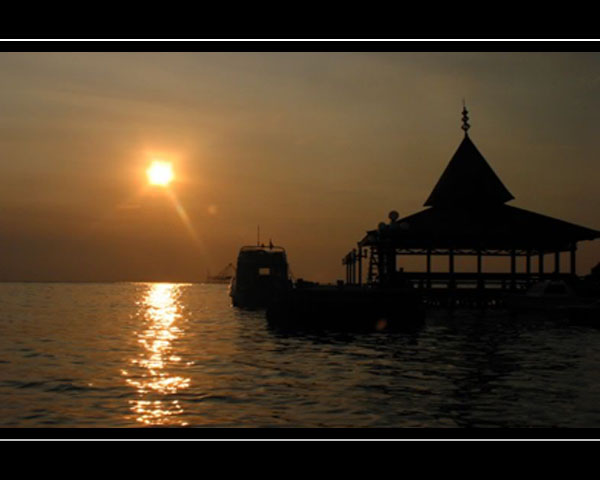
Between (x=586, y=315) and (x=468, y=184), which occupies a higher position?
(x=468, y=184)

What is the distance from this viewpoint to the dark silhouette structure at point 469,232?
4322 centimetres

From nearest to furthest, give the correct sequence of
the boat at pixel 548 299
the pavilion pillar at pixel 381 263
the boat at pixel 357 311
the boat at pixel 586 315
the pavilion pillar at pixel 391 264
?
the boat at pixel 586 315 < the boat at pixel 357 311 < the boat at pixel 548 299 < the pavilion pillar at pixel 391 264 < the pavilion pillar at pixel 381 263

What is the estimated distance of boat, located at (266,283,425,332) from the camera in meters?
34.9

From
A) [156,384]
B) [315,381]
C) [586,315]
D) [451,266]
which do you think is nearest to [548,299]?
[586,315]

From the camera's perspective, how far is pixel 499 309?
2046 inches

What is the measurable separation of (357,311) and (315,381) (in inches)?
664

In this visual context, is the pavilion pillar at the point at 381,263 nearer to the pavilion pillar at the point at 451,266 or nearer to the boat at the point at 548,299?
the pavilion pillar at the point at 451,266

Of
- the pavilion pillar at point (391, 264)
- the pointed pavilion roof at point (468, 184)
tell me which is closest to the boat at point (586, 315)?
the pavilion pillar at point (391, 264)

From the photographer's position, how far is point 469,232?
43.3 meters

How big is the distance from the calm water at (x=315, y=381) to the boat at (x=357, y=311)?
1391 millimetres

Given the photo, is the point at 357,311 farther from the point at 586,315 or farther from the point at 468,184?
the point at 468,184

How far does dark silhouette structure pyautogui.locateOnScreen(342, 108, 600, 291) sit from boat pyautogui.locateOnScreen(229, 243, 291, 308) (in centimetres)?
1179

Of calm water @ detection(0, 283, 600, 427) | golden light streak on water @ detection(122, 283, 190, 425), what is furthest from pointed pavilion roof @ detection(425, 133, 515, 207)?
golden light streak on water @ detection(122, 283, 190, 425)
